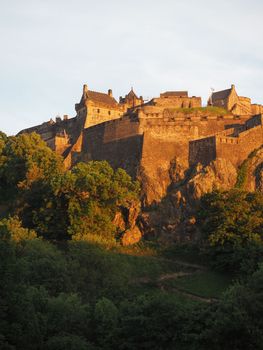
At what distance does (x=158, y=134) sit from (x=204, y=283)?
79.0ft

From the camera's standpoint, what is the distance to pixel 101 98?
106 metres

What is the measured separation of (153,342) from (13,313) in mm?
9272

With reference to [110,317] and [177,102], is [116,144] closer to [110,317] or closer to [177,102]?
[177,102]

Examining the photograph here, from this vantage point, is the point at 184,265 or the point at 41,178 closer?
the point at 184,265

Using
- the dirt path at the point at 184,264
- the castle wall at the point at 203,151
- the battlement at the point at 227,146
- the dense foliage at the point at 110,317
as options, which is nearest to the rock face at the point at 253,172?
the battlement at the point at 227,146

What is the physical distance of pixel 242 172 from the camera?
75.4 m

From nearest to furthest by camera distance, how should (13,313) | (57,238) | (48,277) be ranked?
(13,313), (48,277), (57,238)

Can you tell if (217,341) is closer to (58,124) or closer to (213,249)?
(213,249)

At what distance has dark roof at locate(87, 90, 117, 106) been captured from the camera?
341 ft

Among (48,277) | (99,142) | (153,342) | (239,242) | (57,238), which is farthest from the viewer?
(99,142)

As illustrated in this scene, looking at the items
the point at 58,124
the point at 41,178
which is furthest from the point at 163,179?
the point at 58,124

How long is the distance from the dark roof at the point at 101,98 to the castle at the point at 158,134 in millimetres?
189

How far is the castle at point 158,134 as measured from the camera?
77.4 m

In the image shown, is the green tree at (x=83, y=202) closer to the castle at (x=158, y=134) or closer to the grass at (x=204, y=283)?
the castle at (x=158, y=134)
